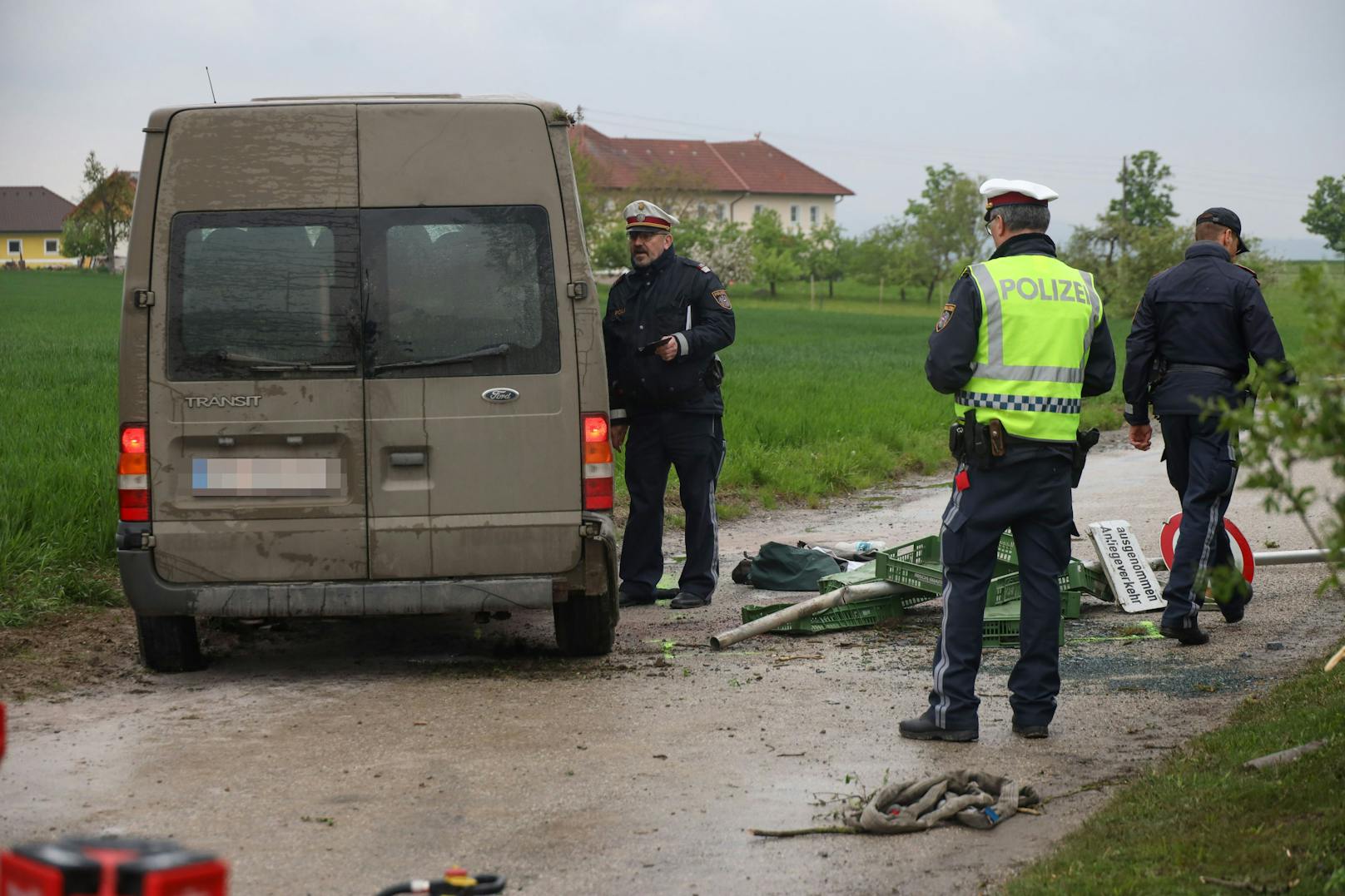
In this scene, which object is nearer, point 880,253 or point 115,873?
point 115,873

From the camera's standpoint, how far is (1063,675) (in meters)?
6.64

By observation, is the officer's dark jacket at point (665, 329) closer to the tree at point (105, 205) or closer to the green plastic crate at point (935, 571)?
the green plastic crate at point (935, 571)

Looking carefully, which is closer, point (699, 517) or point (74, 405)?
point (699, 517)

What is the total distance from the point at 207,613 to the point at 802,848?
3034 millimetres

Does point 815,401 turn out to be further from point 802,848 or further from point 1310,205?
point 1310,205

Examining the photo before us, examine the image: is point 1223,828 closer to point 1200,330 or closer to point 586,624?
point 586,624

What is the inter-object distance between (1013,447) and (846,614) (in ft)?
6.95

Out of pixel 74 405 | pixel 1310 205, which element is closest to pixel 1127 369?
pixel 74 405

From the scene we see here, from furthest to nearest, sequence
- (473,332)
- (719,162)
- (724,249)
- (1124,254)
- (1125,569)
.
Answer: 1. (719,162)
2. (724,249)
3. (1124,254)
4. (1125,569)
5. (473,332)

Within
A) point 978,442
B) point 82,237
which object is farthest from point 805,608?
point 82,237

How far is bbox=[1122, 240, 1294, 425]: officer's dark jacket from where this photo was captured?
24.0 ft

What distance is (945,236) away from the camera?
97188 millimetres

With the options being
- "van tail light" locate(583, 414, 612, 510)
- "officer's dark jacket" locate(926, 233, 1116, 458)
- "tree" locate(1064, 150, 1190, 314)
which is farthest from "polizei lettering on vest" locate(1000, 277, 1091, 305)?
"tree" locate(1064, 150, 1190, 314)

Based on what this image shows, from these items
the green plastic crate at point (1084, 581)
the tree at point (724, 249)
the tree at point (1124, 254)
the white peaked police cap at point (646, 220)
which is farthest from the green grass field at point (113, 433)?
the tree at point (724, 249)
